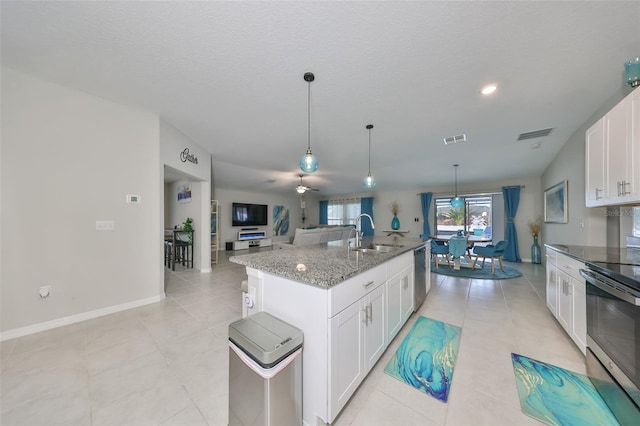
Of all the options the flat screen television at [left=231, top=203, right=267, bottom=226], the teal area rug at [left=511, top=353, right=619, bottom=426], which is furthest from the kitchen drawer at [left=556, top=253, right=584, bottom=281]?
the flat screen television at [left=231, top=203, right=267, bottom=226]

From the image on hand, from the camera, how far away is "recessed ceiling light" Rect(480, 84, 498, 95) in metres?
2.25

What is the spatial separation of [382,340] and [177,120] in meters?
3.95

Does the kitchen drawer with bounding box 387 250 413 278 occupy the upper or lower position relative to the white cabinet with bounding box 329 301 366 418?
upper

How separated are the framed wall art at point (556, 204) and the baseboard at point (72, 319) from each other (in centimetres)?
715

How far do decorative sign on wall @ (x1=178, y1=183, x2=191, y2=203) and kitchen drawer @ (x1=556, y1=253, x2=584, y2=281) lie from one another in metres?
6.63

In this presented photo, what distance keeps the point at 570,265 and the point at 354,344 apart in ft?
7.45

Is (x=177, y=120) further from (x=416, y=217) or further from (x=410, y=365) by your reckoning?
(x=416, y=217)

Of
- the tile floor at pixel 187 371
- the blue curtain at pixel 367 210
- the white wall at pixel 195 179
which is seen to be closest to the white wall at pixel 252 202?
the white wall at pixel 195 179

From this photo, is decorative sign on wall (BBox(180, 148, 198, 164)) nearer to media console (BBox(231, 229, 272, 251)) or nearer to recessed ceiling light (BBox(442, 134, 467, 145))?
media console (BBox(231, 229, 272, 251))

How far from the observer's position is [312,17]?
4.84 feet

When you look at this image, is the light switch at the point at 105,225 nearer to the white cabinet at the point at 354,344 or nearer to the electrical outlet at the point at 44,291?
the electrical outlet at the point at 44,291

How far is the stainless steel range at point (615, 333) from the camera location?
1.16 metres

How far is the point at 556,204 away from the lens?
14.2 ft

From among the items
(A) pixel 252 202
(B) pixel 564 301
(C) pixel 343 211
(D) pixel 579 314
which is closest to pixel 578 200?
(B) pixel 564 301
